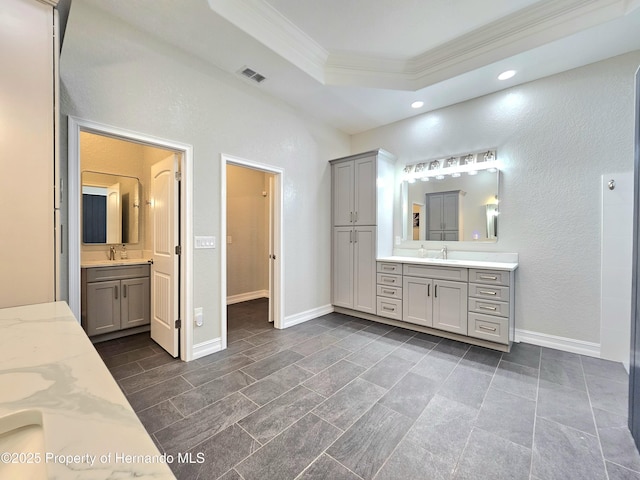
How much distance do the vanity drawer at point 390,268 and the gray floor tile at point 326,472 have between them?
237 centimetres

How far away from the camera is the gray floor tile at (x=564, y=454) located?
1418 mm

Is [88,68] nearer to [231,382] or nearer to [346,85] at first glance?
[346,85]

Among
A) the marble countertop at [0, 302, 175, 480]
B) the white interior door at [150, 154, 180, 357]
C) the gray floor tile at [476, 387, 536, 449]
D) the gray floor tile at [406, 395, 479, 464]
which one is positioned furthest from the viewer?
the white interior door at [150, 154, 180, 357]

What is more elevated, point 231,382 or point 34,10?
point 34,10

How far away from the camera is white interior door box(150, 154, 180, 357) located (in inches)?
105

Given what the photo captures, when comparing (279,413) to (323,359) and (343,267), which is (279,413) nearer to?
(323,359)

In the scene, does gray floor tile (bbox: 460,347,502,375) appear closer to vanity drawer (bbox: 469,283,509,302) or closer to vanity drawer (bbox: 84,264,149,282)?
vanity drawer (bbox: 469,283,509,302)

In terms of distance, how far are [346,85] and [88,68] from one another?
7.74 ft

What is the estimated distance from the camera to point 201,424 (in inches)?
68.9

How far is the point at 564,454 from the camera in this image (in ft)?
5.05

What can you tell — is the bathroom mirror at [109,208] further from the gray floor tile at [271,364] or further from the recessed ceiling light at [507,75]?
the recessed ceiling light at [507,75]

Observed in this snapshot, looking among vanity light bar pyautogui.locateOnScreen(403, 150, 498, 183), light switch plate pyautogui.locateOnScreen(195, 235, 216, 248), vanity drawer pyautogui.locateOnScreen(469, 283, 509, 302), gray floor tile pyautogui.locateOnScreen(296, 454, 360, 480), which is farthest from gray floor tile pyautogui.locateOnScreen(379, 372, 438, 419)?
vanity light bar pyautogui.locateOnScreen(403, 150, 498, 183)

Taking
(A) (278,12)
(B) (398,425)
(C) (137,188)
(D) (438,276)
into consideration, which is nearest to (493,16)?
(A) (278,12)

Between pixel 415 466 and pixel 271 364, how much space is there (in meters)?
1.46
